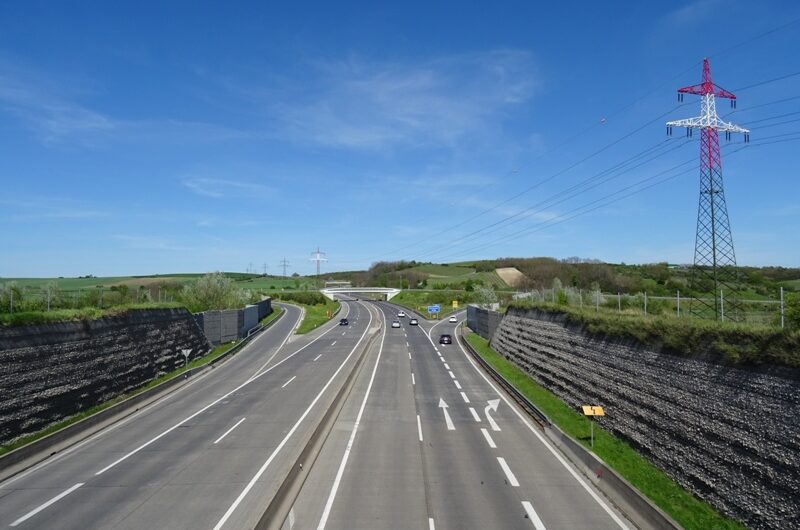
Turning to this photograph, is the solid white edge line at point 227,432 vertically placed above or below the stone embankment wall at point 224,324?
below

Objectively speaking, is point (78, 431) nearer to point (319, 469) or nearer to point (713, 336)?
point (319, 469)

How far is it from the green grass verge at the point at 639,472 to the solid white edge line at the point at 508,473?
11.8 ft

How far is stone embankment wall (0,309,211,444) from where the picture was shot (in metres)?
22.8

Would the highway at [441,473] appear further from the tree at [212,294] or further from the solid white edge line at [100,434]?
the tree at [212,294]

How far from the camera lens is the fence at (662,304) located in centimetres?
2033

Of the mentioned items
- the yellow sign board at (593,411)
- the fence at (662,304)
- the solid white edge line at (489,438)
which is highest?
the fence at (662,304)

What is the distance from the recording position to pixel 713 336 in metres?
18.5

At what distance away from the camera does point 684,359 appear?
19.8 m

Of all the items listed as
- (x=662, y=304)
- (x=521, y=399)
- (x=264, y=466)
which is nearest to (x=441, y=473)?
(x=264, y=466)

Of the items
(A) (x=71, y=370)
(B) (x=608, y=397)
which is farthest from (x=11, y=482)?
(B) (x=608, y=397)

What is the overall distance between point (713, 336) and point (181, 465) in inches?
748

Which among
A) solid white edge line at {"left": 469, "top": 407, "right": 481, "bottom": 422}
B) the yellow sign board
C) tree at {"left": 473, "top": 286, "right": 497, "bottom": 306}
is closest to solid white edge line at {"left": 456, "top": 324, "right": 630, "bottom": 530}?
the yellow sign board

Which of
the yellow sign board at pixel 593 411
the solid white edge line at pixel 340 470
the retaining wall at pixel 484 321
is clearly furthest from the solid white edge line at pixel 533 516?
the retaining wall at pixel 484 321

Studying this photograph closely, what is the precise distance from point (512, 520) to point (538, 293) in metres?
37.1
